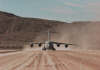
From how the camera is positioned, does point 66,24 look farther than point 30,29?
Yes

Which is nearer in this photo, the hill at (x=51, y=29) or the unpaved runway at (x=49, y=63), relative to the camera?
the unpaved runway at (x=49, y=63)

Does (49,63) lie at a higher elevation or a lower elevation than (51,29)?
lower

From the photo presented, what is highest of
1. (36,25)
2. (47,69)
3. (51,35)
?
(36,25)

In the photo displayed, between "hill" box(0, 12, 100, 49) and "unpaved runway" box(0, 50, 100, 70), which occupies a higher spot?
"hill" box(0, 12, 100, 49)

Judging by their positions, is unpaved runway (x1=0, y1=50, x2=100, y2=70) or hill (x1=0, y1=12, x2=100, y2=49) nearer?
unpaved runway (x1=0, y1=50, x2=100, y2=70)

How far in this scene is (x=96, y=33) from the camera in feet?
474

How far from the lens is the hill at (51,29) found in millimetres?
125125

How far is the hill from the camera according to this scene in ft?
411

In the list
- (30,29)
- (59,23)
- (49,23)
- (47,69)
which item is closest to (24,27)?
(30,29)

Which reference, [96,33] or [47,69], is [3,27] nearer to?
[96,33]

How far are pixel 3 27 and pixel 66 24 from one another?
62189 millimetres

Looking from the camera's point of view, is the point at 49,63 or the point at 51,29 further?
the point at 51,29

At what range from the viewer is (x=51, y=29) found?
15262 centimetres

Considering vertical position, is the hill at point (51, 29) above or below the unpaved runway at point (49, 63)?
above
